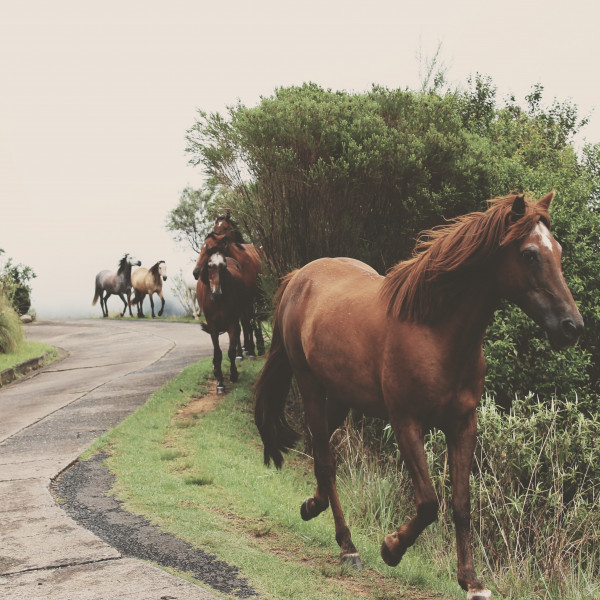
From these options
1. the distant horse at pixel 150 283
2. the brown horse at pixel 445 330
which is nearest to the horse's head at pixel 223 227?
the brown horse at pixel 445 330

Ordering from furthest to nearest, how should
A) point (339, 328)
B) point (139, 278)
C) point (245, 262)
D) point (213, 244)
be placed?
point (139, 278) → point (245, 262) → point (213, 244) → point (339, 328)

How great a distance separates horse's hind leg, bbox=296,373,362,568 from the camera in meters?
5.04

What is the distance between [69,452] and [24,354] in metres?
9.05

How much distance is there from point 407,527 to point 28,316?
2740cm

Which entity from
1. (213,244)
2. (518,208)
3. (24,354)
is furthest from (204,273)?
(518,208)

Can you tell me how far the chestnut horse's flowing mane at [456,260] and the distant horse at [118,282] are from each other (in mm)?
28947

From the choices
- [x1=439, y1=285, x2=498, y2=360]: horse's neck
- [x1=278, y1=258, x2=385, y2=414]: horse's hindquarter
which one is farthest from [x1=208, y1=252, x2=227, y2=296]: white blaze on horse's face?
[x1=439, y1=285, x2=498, y2=360]: horse's neck

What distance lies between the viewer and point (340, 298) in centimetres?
490

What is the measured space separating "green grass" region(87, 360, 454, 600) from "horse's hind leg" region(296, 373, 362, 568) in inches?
11.5

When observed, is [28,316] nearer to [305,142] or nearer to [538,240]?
[305,142]

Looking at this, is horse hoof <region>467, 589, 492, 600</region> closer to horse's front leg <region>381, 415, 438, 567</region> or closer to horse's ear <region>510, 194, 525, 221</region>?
horse's front leg <region>381, 415, 438, 567</region>

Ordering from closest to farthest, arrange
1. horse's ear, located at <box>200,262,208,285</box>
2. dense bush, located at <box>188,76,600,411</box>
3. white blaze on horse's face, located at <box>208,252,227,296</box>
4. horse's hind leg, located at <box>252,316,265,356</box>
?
1. dense bush, located at <box>188,76,600,411</box>
2. white blaze on horse's face, located at <box>208,252,227,296</box>
3. horse's ear, located at <box>200,262,208,285</box>
4. horse's hind leg, located at <box>252,316,265,356</box>

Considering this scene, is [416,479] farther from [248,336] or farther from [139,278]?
[139,278]

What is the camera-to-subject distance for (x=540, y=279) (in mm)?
3582
